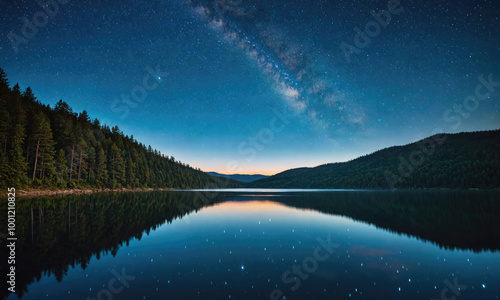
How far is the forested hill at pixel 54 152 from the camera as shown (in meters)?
45.9

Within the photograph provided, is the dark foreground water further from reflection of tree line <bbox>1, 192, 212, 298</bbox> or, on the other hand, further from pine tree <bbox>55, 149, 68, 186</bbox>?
pine tree <bbox>55, 149, 68, 186</bbox>

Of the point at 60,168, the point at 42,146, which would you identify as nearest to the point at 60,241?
the point at 42,146

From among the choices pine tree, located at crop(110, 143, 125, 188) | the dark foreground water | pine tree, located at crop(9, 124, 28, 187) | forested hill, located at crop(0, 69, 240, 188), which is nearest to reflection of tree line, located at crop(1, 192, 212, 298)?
the dark foreground water

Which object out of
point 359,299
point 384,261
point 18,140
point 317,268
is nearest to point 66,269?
point 317,268

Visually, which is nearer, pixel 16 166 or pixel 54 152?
pixel 16 166

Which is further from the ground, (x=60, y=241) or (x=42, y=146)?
(x=42, y=146)

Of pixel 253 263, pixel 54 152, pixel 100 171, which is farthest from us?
pixel 100 171

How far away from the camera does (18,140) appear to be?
47250mm

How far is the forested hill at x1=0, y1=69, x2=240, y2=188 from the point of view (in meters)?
45.9

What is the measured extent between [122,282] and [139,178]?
112 m

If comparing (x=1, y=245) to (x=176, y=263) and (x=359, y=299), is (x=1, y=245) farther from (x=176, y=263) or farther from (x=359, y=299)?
(x=359, y=299)

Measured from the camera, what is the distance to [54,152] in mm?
57031

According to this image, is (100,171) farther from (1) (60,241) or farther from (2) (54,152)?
(1) (60,241)

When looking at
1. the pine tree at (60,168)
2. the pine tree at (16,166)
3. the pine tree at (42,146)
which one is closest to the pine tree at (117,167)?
the pine tree at (60,168)
